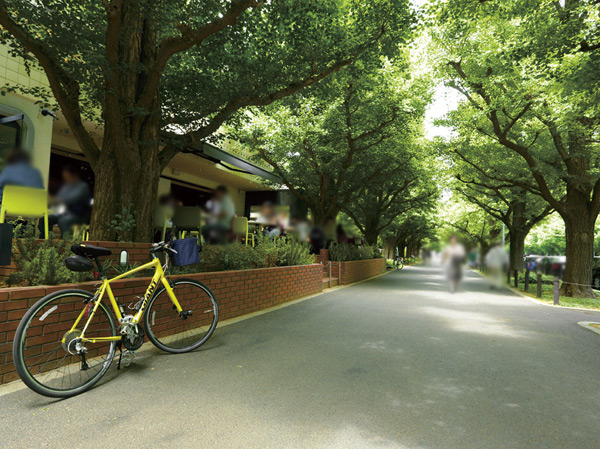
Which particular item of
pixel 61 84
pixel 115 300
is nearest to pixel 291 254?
pixel 61 84

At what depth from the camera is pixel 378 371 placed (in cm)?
406

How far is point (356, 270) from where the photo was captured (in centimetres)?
1759

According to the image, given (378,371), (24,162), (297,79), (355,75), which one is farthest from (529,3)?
(24,162)

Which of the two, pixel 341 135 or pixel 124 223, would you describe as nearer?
pixel 124 223

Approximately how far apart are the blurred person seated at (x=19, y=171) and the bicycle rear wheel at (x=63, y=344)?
1915mm

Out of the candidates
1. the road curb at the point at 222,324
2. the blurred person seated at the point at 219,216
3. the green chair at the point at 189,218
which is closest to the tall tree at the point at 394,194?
the road curb at the point at 222,324

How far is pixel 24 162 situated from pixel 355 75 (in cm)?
668

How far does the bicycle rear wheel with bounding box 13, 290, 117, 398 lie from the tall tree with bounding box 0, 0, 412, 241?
231cm

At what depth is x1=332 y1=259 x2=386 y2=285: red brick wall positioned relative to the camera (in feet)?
50.2

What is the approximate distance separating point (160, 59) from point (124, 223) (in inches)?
99.4

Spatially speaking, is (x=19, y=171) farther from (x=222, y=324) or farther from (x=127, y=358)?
(x=222, y=324)

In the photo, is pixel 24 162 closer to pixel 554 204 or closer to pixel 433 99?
pixel 433 99

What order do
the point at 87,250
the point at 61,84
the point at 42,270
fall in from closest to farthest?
the point at 87,250 < the point at 42,270 < the point at 61,84

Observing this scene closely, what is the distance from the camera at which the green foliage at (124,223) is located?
561cm
